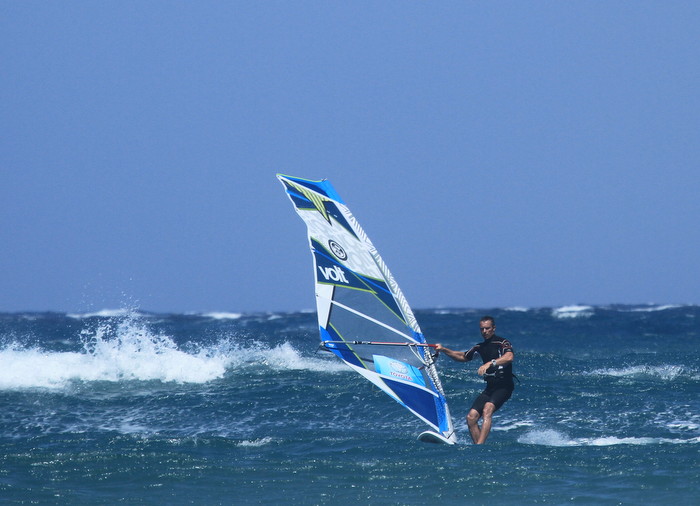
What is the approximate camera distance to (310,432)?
8141 millimetres

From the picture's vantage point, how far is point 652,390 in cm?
1016

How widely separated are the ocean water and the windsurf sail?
54 cm

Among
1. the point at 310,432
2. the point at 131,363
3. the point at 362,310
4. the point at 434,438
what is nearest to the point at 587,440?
the point at 434,438

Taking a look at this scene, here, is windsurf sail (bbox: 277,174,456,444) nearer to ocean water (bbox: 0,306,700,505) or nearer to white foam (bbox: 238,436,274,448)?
ocean water (bbox: 0,306,700,505)

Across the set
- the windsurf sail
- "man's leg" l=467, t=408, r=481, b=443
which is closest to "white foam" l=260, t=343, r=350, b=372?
the windsurf sail

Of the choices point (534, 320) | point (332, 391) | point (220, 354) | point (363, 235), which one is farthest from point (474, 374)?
point (534, 320)

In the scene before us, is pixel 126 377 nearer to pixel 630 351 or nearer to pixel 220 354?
pixel 220 354

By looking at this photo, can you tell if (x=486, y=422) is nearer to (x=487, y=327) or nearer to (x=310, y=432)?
(x=487, y=327)

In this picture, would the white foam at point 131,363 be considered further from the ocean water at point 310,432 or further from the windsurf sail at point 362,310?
the windsurf sail at point 362,310

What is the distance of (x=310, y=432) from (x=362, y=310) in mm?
1642

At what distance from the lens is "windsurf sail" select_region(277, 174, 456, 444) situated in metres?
6.88

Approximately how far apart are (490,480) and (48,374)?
25.2 ft

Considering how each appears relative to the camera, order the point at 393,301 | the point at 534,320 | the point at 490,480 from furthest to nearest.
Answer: the point at 534,320 < the point at 393,301 < the point at 490,480

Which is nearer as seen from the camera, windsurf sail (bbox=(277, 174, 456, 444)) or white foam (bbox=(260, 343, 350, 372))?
windsurf sail (bbox=(277, 174, 456, 444))
